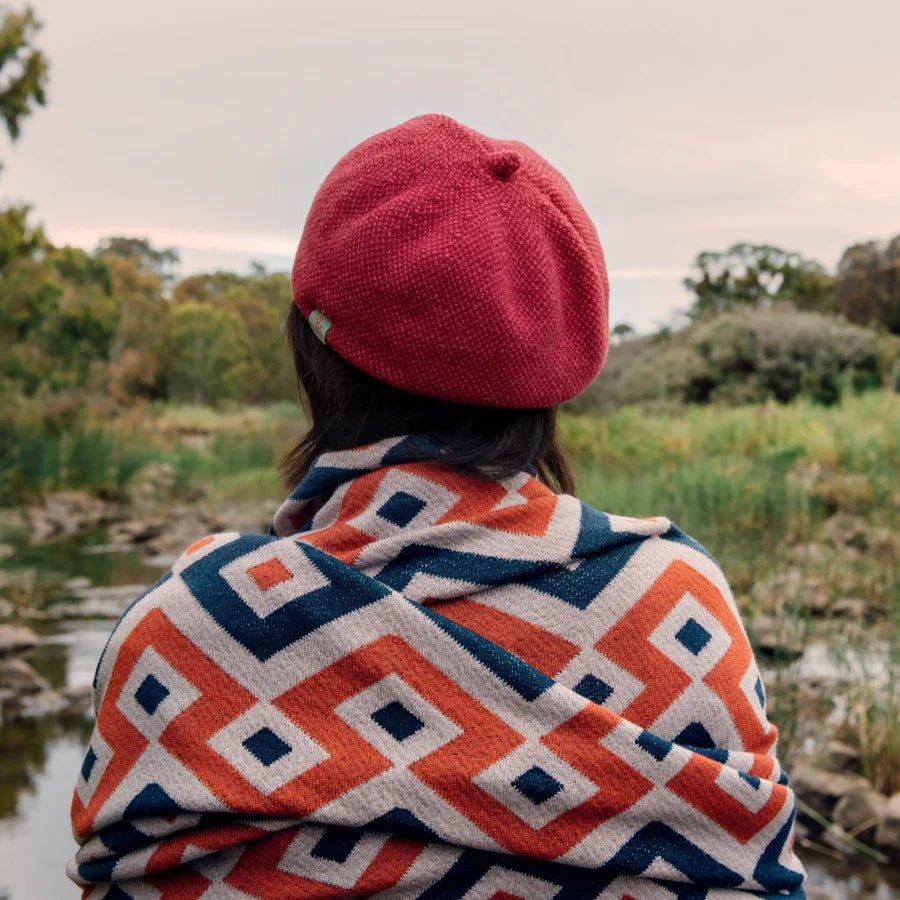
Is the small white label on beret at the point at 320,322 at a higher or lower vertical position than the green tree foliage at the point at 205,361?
higher

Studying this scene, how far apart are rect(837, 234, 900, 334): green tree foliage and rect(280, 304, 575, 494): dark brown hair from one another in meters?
16.8

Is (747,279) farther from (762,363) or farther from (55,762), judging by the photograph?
(55,762)

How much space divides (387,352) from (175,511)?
44.5ft

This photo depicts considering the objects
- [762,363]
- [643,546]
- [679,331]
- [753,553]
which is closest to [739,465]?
[753,553]

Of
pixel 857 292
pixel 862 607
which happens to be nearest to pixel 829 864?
pixel 862 607

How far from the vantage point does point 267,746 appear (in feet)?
3.43

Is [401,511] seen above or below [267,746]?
above

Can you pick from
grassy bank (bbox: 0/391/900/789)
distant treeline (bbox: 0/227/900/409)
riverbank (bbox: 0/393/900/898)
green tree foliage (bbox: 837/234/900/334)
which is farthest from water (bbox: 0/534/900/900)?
Result: green tree foliage (bbox: 837/234/900/334)

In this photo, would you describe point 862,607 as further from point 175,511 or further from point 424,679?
point 175,511

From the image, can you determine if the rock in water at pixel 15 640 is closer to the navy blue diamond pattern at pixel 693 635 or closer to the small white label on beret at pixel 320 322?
the small white label on beret at pixel 320 322

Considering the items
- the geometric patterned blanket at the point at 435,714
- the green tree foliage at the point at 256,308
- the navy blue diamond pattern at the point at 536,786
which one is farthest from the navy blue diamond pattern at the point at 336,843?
the green tree foliage at the point at 256,308

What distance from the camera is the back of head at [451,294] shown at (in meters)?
1.09

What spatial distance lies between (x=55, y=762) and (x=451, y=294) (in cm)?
415

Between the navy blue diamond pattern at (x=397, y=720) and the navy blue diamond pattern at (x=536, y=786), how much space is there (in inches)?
3.8
